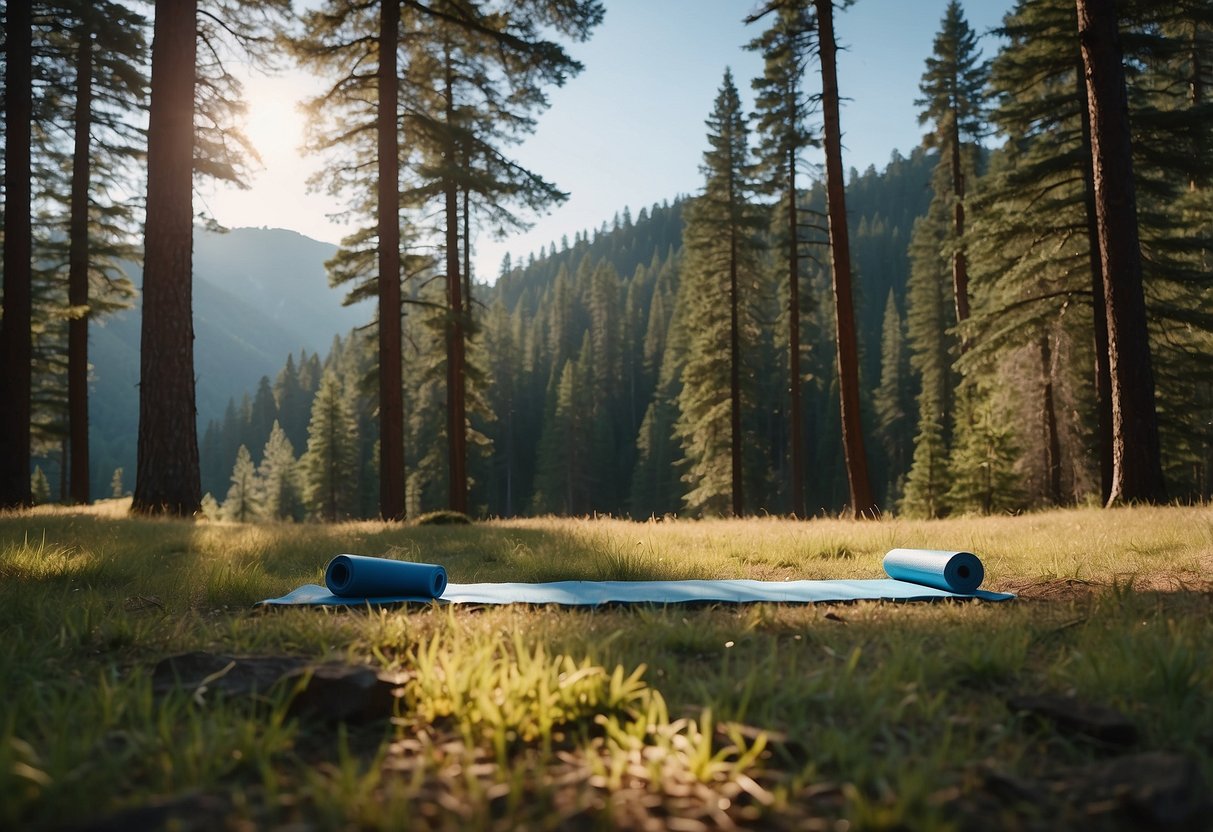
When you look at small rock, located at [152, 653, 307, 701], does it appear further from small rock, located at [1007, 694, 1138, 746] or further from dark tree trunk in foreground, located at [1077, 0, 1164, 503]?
dark tree trunk in foreground, located at [1077, 0, 1164, 503]

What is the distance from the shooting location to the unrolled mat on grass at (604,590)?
4.11m

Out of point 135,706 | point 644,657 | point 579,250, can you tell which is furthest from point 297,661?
point 579,250

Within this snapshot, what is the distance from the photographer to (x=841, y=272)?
12578mm

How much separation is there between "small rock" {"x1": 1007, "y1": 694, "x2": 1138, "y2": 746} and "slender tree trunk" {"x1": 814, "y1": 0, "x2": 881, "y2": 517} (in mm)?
10435

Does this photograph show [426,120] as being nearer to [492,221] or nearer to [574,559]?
[492,221]

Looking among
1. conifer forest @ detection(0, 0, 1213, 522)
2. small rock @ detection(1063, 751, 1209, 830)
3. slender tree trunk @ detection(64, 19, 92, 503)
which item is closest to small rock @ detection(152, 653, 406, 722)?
small rock @ detection(1063, 751, 1209, 830)

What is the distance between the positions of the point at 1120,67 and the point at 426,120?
1076 centimetres

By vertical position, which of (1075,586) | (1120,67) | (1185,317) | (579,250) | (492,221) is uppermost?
(579,250)

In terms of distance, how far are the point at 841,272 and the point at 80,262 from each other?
17.3m

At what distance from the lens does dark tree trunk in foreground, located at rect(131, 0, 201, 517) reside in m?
9.17

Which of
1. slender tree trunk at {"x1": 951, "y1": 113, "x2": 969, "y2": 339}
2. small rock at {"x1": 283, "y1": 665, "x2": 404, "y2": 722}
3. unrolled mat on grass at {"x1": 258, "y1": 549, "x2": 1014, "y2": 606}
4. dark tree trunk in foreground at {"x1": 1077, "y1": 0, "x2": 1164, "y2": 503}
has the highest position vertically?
slender tree trunk at {"x1": 951, "y1": 113, "x2": 969, "y2": 339}

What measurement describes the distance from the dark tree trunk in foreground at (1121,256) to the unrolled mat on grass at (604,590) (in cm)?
631

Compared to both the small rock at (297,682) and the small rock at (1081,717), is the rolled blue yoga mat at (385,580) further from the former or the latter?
the small rock at (1081,717)

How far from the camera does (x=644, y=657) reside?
2.72 meters
